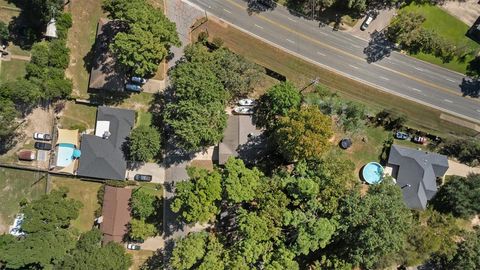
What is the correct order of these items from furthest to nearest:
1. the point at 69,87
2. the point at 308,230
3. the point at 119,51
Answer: the point at 69,87
the point at 119,51
the point at 308,230

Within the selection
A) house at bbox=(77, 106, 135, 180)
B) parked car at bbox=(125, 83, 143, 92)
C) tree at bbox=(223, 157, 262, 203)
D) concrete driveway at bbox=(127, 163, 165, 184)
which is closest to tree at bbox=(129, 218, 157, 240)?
concrete driveway at bbox=(127, 163, 165, 184)

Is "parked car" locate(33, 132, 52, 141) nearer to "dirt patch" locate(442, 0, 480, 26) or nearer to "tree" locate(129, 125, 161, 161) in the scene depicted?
"tree" locate(129, 125, 161, 161)

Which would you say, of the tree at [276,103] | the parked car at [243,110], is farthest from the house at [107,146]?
the tree at [276,103]

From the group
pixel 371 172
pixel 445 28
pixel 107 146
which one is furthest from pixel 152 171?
pixel 445 28

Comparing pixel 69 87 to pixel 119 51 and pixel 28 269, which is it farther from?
pixel 28 269

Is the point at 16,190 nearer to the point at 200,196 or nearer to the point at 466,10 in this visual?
the point at 200,196

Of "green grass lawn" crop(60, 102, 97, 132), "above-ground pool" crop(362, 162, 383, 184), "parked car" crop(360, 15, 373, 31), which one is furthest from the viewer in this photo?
"green grass lawn" crop(60, 102, 97, 132)

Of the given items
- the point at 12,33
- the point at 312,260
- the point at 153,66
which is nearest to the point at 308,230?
the point at 312,260
